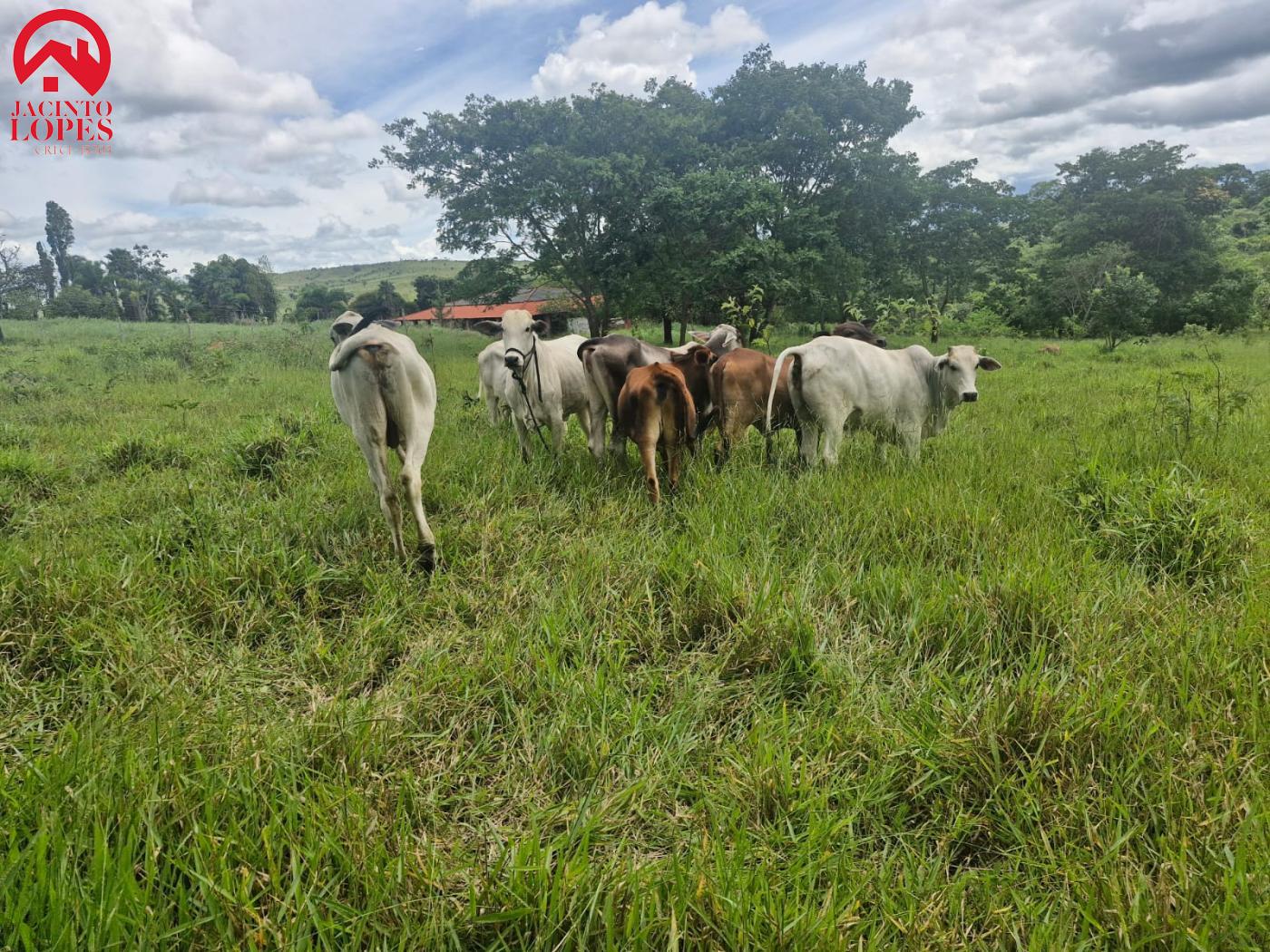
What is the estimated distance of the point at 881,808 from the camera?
183 centimetres

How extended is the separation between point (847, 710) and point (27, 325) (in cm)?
4122

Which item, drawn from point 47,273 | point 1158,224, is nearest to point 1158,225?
point 1158,224

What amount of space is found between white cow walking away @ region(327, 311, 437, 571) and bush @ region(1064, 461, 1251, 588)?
3847mm

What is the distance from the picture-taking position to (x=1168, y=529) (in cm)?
327

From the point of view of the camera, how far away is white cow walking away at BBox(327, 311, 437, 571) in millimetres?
3391

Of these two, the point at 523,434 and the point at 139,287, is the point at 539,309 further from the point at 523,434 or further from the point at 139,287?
the point at 139,287

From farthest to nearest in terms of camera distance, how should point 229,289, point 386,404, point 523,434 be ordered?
1. point 229,289
2. point 523,434
3. point 386,404

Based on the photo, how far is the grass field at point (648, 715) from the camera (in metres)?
1.43

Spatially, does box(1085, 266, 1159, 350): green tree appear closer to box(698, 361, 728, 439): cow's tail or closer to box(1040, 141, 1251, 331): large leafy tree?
box(1040, 141, 1251, 331): large leafy tree

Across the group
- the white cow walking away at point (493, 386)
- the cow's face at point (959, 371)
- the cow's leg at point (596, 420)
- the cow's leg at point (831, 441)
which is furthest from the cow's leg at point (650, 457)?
the white cow walking away at point (493, 386)

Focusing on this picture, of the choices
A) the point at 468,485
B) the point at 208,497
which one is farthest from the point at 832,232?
the point at 208,497

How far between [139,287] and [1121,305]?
8059 cm

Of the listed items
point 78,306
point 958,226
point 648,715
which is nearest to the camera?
point 648,715

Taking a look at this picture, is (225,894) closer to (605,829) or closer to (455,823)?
(455,823)
